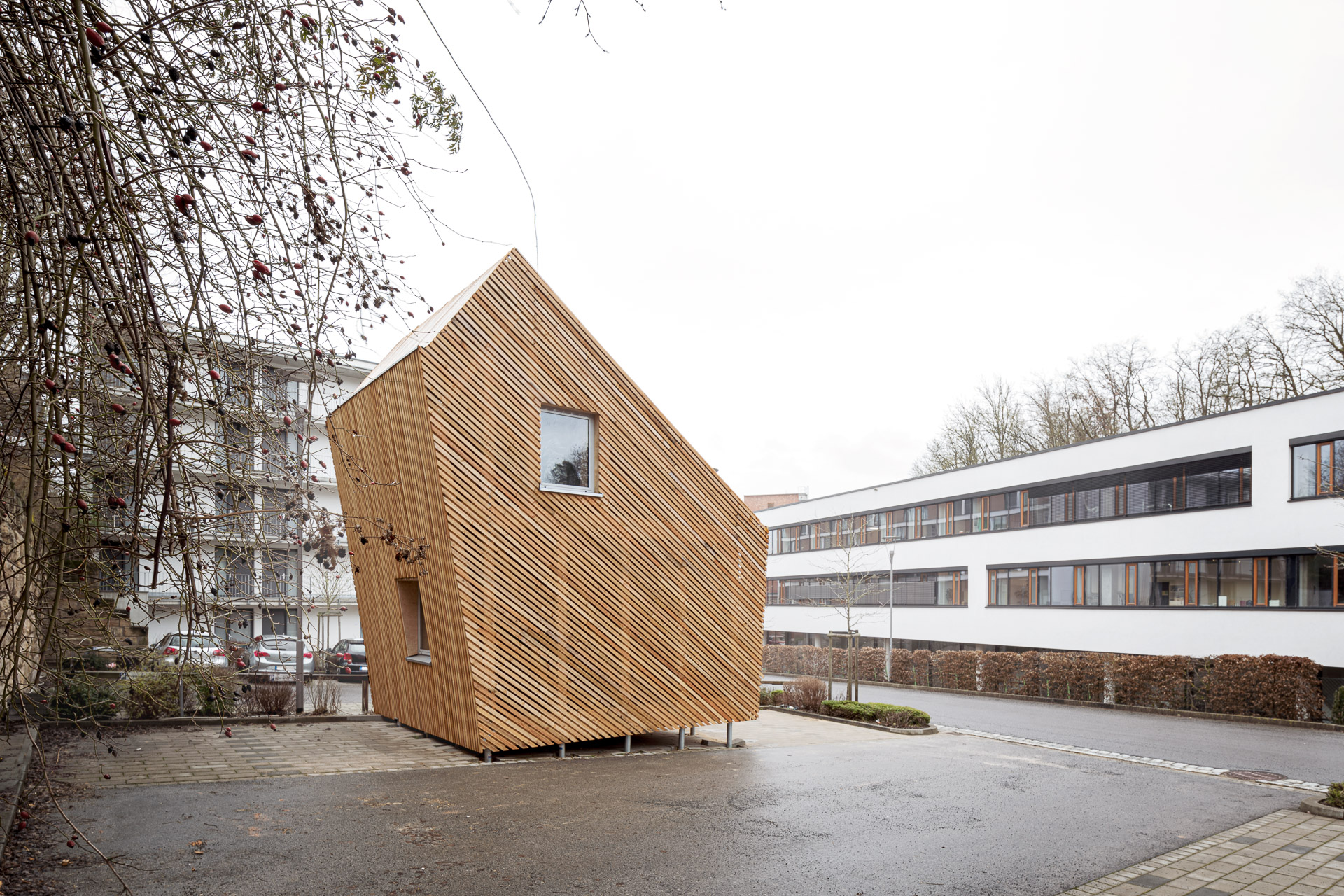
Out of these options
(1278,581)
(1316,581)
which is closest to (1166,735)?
(1316,581)

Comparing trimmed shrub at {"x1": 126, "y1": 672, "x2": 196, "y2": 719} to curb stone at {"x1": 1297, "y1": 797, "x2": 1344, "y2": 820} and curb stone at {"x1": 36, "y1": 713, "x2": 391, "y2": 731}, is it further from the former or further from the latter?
curb stone at {"x1": 1297, "y1": 797, "x2": 1344, "y2": 820}

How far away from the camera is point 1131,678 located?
2209 centimetres

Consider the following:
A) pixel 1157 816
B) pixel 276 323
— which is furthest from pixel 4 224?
pixel 1157 816

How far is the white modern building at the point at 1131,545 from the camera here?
799 inches

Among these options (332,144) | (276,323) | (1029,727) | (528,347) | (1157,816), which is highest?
(528,347)

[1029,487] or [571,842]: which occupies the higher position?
[1029,487]

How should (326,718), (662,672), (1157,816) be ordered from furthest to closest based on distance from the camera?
1. (326,718)
2. (662,672)
3. (1157,816)

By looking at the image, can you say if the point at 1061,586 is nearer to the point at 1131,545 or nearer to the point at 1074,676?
the point at 1131,545

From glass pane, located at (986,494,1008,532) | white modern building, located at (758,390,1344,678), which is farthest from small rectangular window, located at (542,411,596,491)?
glass pane, located at (986,494,1008,532)

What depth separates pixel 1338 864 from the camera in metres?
6.84

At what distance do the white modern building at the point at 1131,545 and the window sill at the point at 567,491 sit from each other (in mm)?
14768

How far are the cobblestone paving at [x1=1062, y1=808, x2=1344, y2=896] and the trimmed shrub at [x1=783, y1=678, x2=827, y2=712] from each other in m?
10.6

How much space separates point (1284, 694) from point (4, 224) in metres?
22.6

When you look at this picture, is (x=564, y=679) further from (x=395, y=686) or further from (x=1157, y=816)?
(x=1157, y=816)
